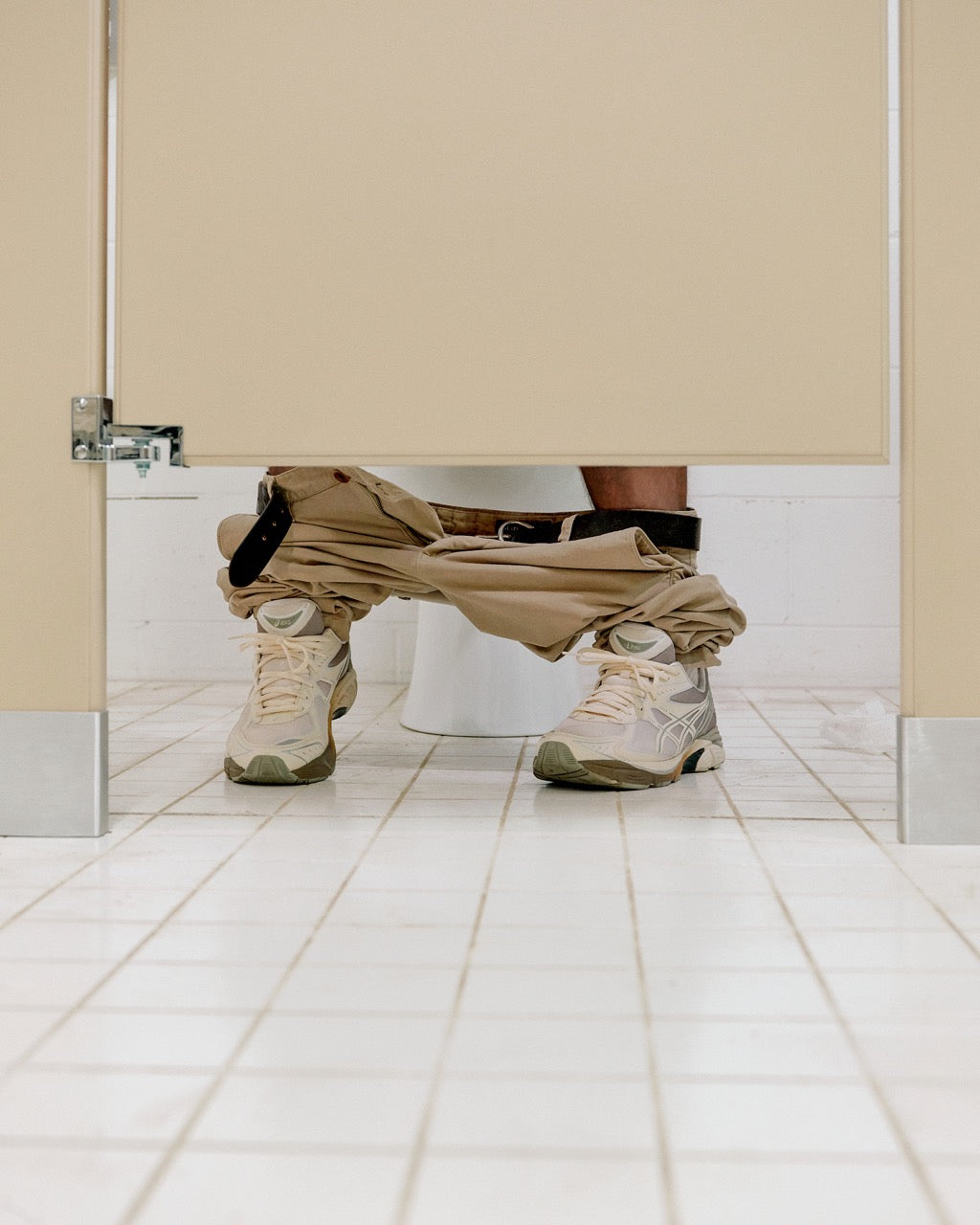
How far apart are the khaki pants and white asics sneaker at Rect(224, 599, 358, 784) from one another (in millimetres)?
27

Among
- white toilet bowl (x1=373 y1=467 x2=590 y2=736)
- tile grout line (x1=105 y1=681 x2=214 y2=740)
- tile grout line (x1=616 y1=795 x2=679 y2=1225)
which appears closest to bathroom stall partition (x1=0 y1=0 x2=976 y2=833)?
tile grout line (x1=616 y1=795 x2=679 y2=1225)

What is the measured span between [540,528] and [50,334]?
0.58 metres

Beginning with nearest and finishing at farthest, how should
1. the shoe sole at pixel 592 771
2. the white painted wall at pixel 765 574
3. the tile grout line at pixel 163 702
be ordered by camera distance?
the shoe sole at pixel 592 771
the tile grout line at pixel 163 702
the white painted wall at pixel 765 574

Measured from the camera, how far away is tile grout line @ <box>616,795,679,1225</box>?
0.44 meters

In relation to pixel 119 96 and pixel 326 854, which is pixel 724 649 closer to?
pixel 326 854

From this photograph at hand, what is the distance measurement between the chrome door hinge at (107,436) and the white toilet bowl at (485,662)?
1.66ft

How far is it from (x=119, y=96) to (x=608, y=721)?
701 mm

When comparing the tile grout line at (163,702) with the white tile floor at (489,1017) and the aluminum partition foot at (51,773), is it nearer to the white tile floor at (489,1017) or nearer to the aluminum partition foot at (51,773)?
the aluminum partition foot at (51,773)

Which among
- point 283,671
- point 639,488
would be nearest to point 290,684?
point 283,671

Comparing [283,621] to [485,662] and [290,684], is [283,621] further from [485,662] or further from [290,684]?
[485,662]

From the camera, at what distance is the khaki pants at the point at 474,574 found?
1184 mm

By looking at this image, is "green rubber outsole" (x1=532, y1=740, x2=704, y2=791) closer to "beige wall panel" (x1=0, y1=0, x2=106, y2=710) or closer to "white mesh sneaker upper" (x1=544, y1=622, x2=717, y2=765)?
"white mesh sneaker upper" (x1=544, y1=622, x2=717, y2=765)

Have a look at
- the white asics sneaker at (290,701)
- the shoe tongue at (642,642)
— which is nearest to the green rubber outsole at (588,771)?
the shoe tongue at (642,642)

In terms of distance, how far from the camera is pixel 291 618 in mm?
1227
